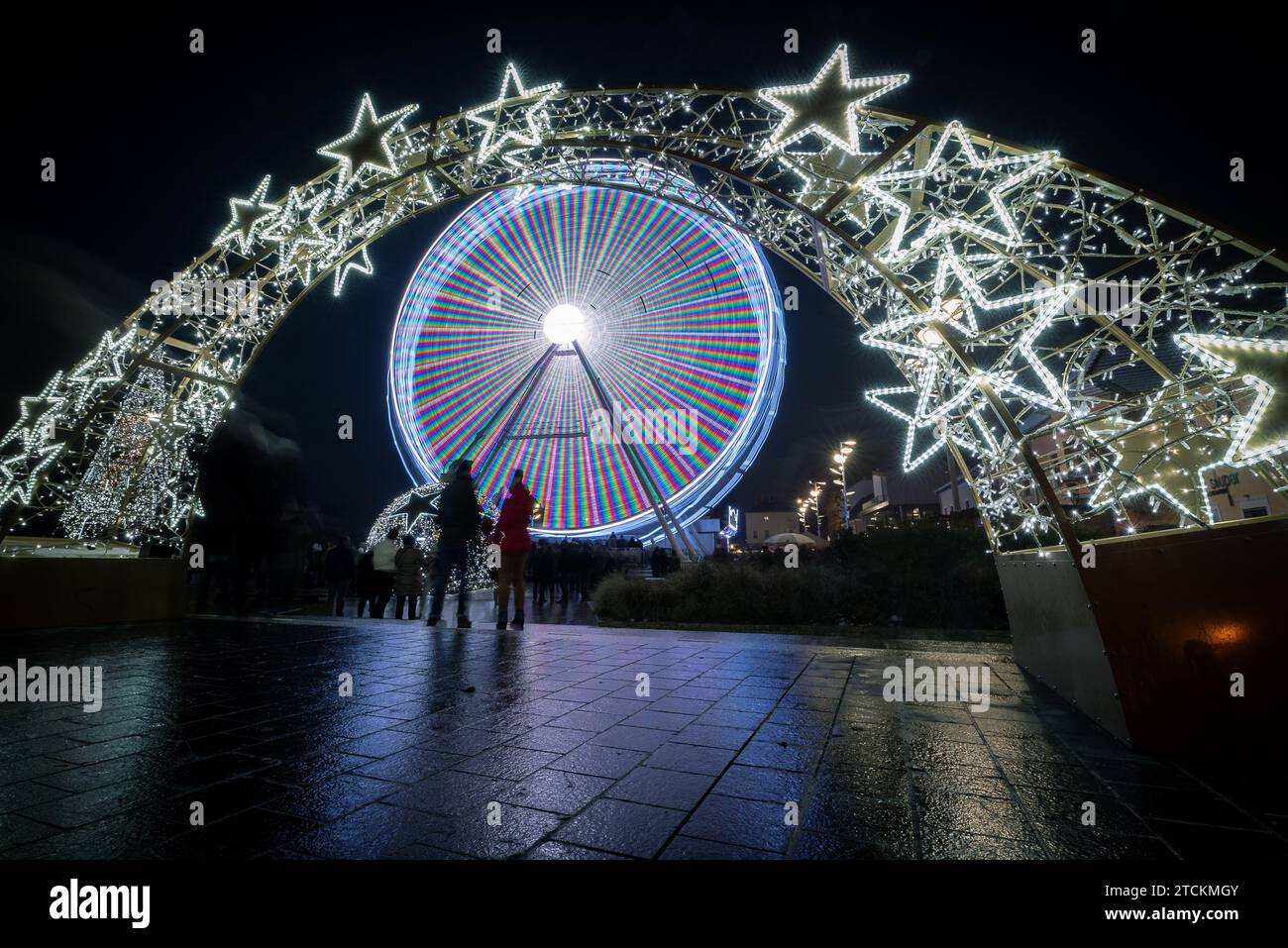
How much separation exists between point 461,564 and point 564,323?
14.3 meters

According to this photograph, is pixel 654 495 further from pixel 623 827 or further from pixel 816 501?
pixel 816 501

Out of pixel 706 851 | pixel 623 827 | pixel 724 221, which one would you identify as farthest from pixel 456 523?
pixel 706 851

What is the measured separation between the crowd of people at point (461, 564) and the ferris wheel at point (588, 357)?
118 inches

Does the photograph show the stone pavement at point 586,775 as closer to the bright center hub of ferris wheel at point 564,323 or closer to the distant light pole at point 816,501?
the bright center hub of ferris wheel at point 564,323

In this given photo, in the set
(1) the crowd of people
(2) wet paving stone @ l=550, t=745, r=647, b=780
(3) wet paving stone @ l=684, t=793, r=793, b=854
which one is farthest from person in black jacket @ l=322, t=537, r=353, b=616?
(3) wet paving stone @ l=684, t=793, r=793, b=854

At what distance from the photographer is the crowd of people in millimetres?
6879

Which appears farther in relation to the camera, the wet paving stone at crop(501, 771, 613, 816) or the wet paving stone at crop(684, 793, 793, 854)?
the wet paving stone at crop(501, 771, 613, 816)

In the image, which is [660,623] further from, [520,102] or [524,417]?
[524,417]

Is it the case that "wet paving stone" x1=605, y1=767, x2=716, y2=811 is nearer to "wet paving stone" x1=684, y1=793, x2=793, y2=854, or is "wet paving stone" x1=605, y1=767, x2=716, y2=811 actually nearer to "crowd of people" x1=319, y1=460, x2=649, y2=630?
"wet paving stone" x1=684, y1=793, x2=793, y2=854

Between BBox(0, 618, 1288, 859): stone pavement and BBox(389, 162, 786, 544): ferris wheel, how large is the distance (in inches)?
541

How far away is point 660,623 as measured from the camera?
9742mm

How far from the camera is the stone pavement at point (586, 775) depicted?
1.66m

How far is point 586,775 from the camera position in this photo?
2.19 meters
